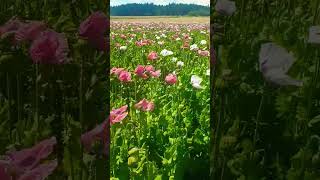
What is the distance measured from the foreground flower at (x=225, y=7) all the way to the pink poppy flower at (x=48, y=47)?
42 centimetres

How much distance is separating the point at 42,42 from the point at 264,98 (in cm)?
50

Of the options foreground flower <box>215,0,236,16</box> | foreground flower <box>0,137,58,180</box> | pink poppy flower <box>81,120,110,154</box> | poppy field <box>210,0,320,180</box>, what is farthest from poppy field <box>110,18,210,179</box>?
foreground flower <box>0,137,58,180</box>

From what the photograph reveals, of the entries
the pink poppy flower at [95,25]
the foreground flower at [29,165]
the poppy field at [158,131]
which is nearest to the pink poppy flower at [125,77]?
the poppy field at [158,131]

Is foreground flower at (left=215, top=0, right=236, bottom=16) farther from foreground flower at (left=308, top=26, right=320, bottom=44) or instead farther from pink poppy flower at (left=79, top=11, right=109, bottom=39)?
pink poppy flower at (left=79, top=11, right=109, bottom=39)

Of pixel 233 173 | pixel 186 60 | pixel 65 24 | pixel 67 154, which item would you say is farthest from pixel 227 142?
pixel 186 60

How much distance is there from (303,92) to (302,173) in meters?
0.20

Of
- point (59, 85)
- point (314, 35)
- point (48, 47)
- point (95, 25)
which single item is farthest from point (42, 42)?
point (314, 35)

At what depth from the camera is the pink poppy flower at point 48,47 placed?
112 centimetres

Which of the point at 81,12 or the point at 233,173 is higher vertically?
the point at 81,12

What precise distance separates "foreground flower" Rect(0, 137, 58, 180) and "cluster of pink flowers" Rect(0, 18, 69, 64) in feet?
1.35

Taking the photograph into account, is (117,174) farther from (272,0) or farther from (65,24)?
(272,0)

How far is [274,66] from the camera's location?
1.19m

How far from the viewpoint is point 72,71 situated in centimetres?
144

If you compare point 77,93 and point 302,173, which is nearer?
point 302,173
